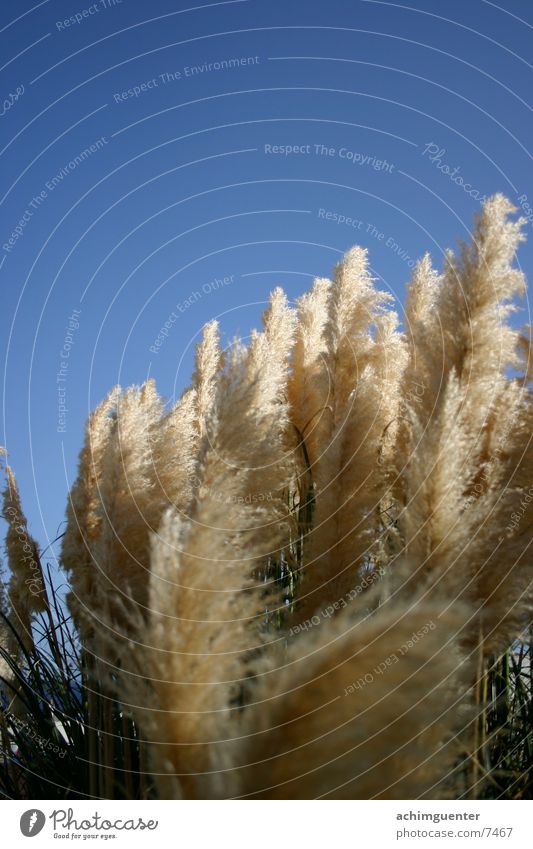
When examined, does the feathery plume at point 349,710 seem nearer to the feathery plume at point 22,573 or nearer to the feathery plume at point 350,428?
the feathery plume at point 350,428

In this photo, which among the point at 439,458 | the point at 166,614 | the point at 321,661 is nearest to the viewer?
the point at 321,661

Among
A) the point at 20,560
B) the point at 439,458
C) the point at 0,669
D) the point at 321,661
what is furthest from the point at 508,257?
the point at 0,669

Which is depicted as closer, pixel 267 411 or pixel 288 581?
pixel 267 411

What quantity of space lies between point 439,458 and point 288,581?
5.23 feet

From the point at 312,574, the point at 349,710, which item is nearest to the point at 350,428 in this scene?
the point at 312,574

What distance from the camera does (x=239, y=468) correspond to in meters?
2.17

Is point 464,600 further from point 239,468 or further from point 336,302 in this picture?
point 336,302
